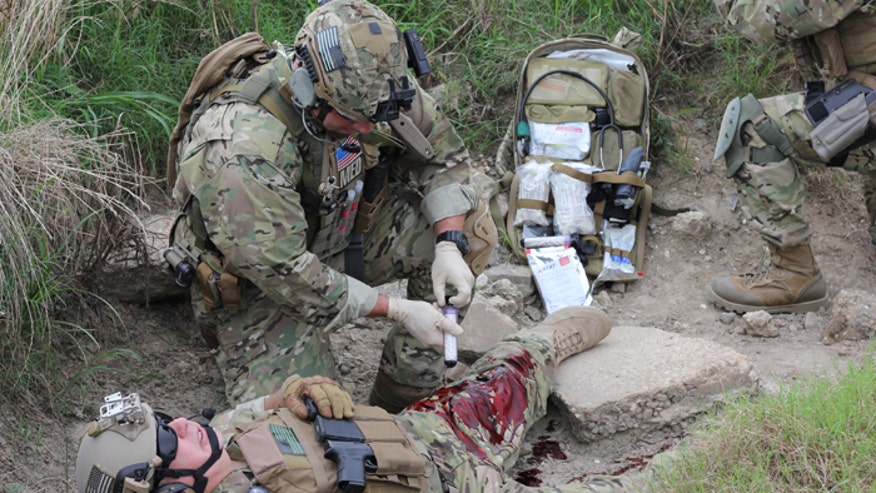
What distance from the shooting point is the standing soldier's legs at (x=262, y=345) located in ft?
12.2

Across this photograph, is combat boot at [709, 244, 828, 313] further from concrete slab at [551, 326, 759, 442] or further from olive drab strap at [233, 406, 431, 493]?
olive drab strap at [233, 406, 431, 493]

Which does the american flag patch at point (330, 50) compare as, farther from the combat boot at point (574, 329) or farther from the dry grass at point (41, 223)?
the combat boot at point (574, 329)

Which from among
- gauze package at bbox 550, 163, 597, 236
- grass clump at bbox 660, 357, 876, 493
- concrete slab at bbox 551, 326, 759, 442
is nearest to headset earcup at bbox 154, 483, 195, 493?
grass clump at bbox 660, 357, 876, 493

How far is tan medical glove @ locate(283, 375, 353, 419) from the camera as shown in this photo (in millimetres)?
2871

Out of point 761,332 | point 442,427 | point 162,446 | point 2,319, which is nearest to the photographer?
point 162,446

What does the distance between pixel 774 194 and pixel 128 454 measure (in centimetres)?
338

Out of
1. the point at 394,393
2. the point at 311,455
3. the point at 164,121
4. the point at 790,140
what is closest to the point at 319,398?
the point at 311,455

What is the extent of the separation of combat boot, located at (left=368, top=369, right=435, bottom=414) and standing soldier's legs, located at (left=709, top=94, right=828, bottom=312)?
1.80 meters

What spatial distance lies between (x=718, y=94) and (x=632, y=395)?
8.46ft

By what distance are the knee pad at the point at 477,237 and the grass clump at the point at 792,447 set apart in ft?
3.98

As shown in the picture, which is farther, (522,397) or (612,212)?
(612,212)

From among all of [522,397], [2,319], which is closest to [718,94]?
[522,397]

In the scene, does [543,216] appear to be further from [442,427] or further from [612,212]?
[442,427]

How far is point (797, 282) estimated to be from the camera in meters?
4.92
